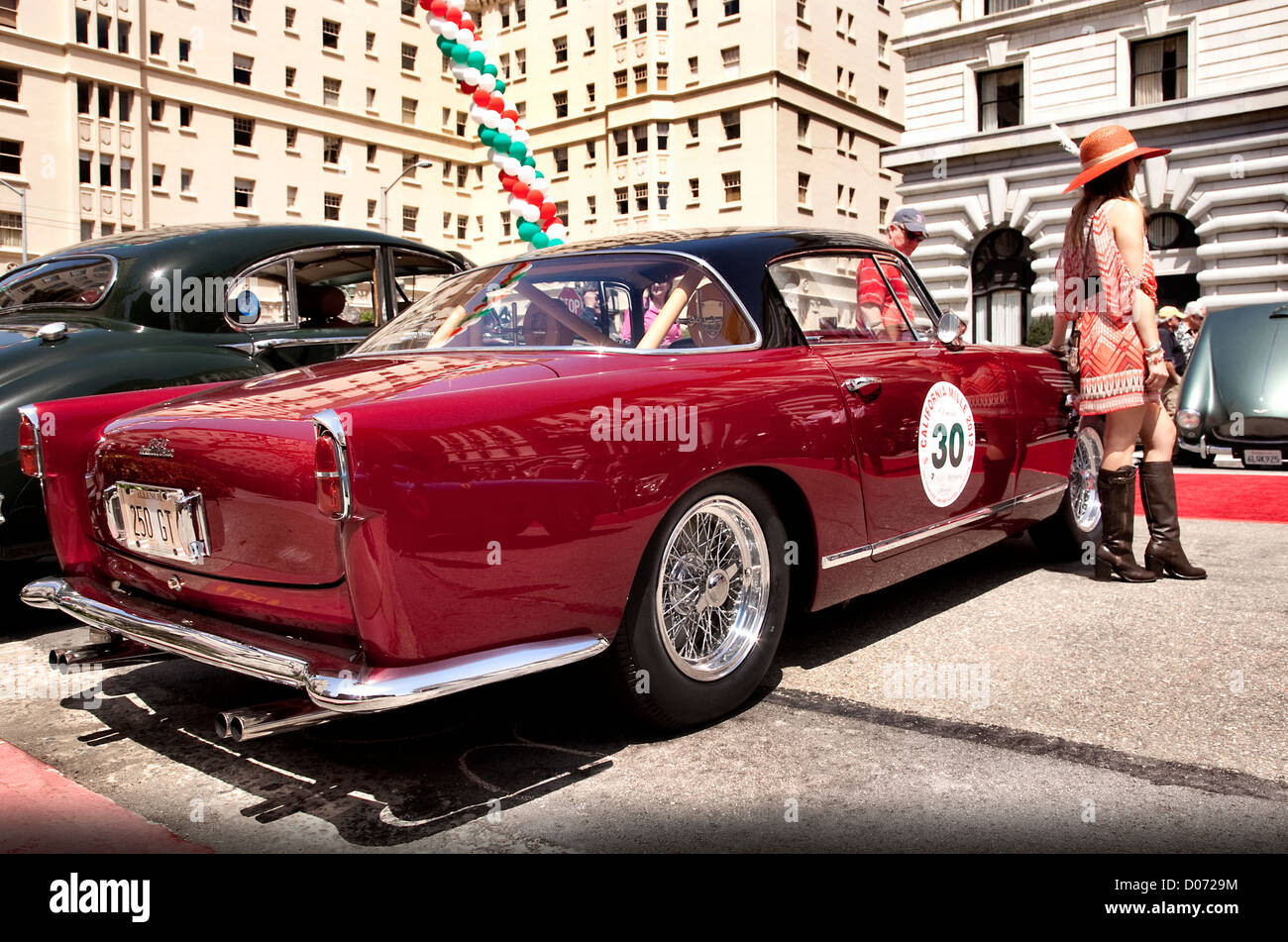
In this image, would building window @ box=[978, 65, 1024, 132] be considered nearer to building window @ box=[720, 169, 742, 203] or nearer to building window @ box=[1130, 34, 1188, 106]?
building window @ box=[1130, 34, 1188, 106]

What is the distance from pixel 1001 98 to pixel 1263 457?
18.4 metres

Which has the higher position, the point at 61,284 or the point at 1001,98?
the point at 1001,98

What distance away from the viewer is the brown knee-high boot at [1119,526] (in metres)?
4.91

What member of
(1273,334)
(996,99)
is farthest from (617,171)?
(1273,334)

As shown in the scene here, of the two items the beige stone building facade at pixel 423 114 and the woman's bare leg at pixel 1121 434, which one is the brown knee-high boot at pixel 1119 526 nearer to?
the woman's bare leg at pixel 1121 434

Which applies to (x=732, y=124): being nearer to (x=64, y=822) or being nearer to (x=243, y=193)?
(x=243, y=193)

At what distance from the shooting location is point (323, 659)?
2.38 metres

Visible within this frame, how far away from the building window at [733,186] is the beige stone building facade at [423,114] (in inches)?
4.8

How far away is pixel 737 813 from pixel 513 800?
0.55 metres

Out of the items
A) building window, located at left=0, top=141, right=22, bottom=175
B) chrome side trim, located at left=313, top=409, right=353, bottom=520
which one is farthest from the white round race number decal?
building window, located at left=0, top=141, right=22, bottom=175

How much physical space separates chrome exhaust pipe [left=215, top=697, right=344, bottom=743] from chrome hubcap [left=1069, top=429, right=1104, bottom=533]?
4098mm

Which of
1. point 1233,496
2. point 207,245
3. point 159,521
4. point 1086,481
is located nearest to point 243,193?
point 207,245

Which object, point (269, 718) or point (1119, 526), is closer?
point (269, 718)
